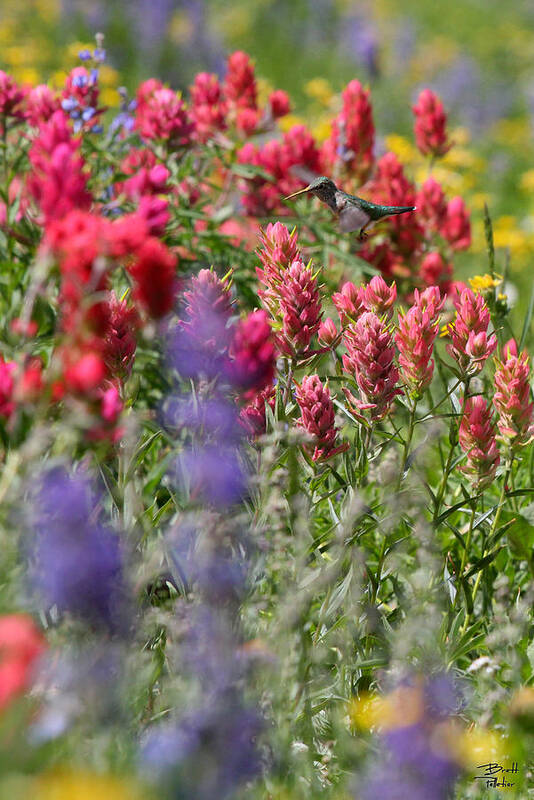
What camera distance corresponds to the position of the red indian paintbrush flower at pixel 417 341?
153 centimetres

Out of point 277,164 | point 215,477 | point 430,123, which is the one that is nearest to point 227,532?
point 215,477

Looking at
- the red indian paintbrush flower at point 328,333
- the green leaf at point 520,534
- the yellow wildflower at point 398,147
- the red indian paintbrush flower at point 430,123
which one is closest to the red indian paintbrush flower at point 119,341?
the red indian paintbrush flower at point 328,333

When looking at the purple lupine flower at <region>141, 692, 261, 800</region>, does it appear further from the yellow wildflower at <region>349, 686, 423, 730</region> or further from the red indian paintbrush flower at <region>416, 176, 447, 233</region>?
the red indian paintbrush flower at <region>416, 176, 447, 233</region>

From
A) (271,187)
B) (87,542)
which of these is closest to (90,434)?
(87,542)

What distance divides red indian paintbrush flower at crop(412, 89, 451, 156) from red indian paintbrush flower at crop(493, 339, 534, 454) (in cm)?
151

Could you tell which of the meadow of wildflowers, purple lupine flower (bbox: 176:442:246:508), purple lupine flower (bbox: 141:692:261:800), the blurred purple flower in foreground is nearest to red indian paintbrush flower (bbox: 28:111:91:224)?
the meadow of wildflowers

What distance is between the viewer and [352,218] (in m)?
2.32

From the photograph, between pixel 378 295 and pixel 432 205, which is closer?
pixel 378 295

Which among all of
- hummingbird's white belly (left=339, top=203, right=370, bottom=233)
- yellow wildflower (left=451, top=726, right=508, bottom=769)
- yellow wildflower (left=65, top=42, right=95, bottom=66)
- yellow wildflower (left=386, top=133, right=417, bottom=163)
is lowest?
yellow wildflower (left=451, top=726, right=508, bottom=769)

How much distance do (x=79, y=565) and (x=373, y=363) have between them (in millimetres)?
639

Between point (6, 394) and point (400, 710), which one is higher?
point (6, 394)

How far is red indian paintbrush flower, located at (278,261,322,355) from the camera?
1.51m

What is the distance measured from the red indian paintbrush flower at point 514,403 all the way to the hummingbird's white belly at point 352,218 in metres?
0.80

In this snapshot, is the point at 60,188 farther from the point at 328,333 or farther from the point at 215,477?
the point at 328,333
